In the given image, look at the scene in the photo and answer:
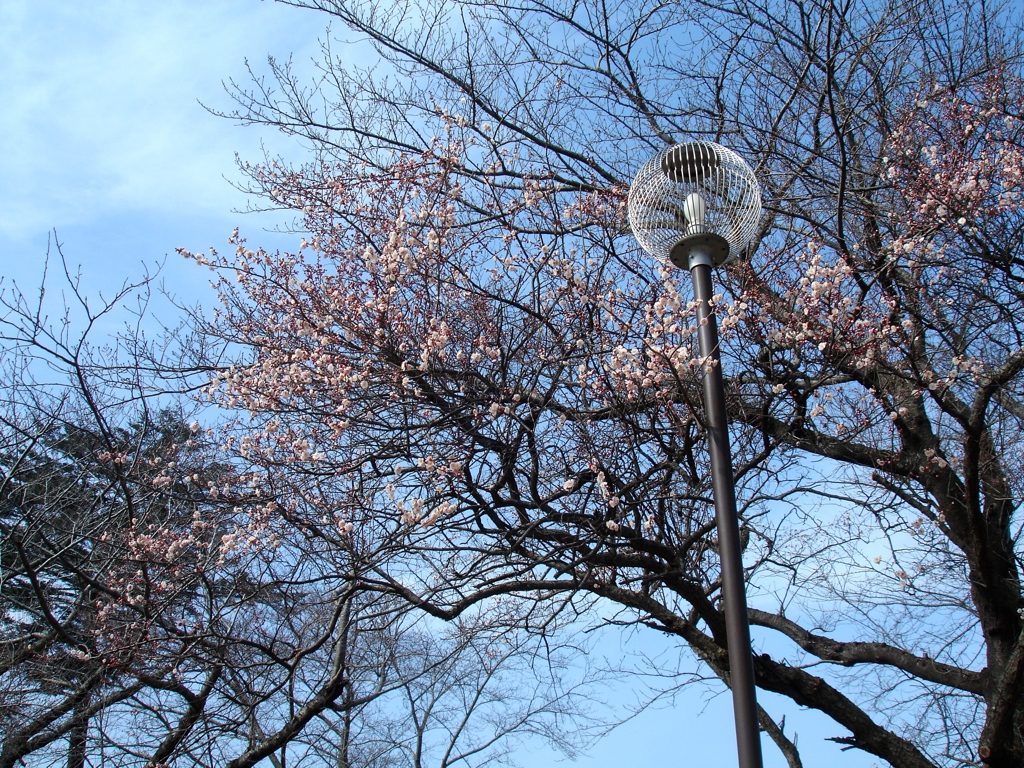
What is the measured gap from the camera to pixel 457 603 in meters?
5.76

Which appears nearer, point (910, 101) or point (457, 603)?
point (457, 603)

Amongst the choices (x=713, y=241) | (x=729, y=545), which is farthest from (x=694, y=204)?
(x=729, y=545)

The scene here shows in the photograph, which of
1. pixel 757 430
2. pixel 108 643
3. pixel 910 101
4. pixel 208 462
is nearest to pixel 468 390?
pixel 757 430

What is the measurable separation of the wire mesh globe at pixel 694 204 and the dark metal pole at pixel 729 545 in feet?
0.43

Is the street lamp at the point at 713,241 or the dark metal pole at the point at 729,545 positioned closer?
the dark metal pole at the point at 729,545

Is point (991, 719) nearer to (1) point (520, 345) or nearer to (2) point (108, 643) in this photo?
(1) point (520, 345)

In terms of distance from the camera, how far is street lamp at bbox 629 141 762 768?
10.5 ft

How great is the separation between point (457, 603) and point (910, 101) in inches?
231

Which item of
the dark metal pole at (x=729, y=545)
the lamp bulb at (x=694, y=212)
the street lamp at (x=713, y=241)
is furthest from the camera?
the lamp bulb at (x=694, y=212)

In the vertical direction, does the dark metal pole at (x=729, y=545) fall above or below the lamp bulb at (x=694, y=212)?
below

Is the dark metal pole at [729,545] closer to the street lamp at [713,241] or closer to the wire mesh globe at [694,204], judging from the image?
the street lamp at [713,241]

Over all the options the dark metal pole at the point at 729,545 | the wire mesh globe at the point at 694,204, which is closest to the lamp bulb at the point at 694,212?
the wire mesh globe at the point at 694,204

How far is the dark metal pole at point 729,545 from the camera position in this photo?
10.0ft

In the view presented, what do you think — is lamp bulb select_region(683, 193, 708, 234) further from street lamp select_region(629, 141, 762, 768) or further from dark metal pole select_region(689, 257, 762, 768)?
dark metal pole select_region(689, 257, 762, 768)
